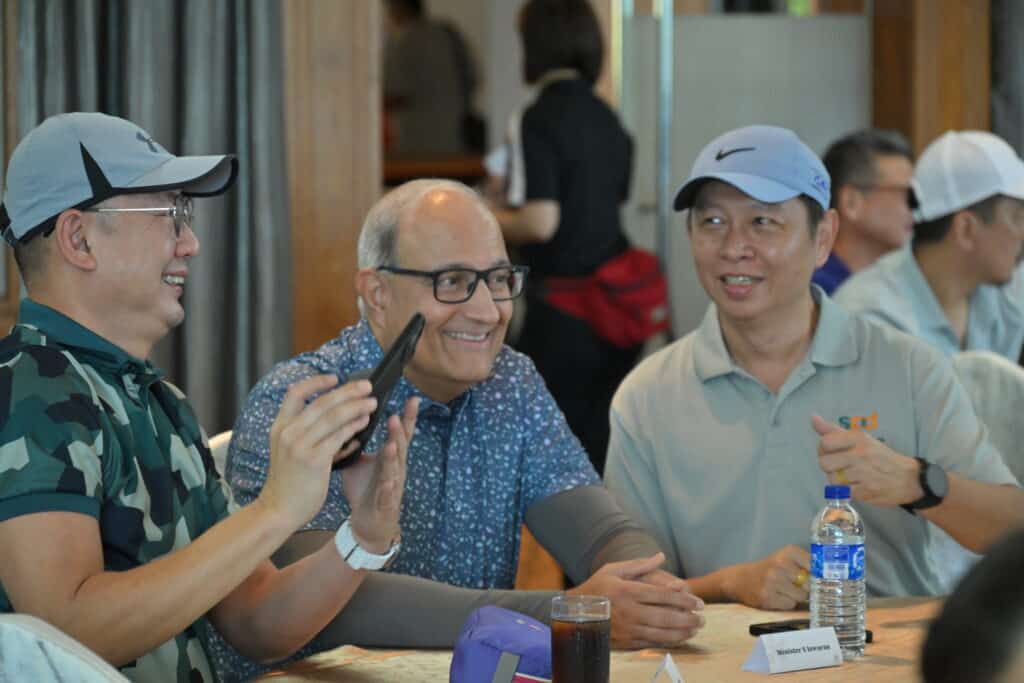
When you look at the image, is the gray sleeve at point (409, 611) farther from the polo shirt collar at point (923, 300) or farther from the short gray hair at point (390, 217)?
the polo shirt collar at point (923, 300)

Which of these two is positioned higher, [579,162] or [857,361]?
[579,162]

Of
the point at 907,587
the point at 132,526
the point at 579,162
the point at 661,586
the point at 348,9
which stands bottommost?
the point at 907,587

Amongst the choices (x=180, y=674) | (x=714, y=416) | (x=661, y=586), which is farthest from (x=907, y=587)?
(x=180, y=674)

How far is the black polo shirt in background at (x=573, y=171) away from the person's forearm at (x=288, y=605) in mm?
2642

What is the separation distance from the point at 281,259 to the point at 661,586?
2.33 metres

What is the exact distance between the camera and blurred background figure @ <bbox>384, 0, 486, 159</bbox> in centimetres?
716

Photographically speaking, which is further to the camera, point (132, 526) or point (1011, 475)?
point (1011, 475)


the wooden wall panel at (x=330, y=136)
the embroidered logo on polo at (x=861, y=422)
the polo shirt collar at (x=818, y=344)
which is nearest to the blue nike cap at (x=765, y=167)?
the polo shirt collar at (x=818, y=344)

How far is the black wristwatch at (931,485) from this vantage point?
2299 mm

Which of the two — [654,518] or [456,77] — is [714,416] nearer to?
[654,518]

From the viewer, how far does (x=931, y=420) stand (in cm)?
254

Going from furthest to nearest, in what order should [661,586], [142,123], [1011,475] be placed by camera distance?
[142,123] < [1011,475] < [661,586]

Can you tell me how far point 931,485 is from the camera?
7.56 feet

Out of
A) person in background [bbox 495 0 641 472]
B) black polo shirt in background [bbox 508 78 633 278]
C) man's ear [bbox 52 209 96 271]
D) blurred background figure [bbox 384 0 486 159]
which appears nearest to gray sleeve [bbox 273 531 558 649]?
man's ear [bbox 52 209 96 271]
